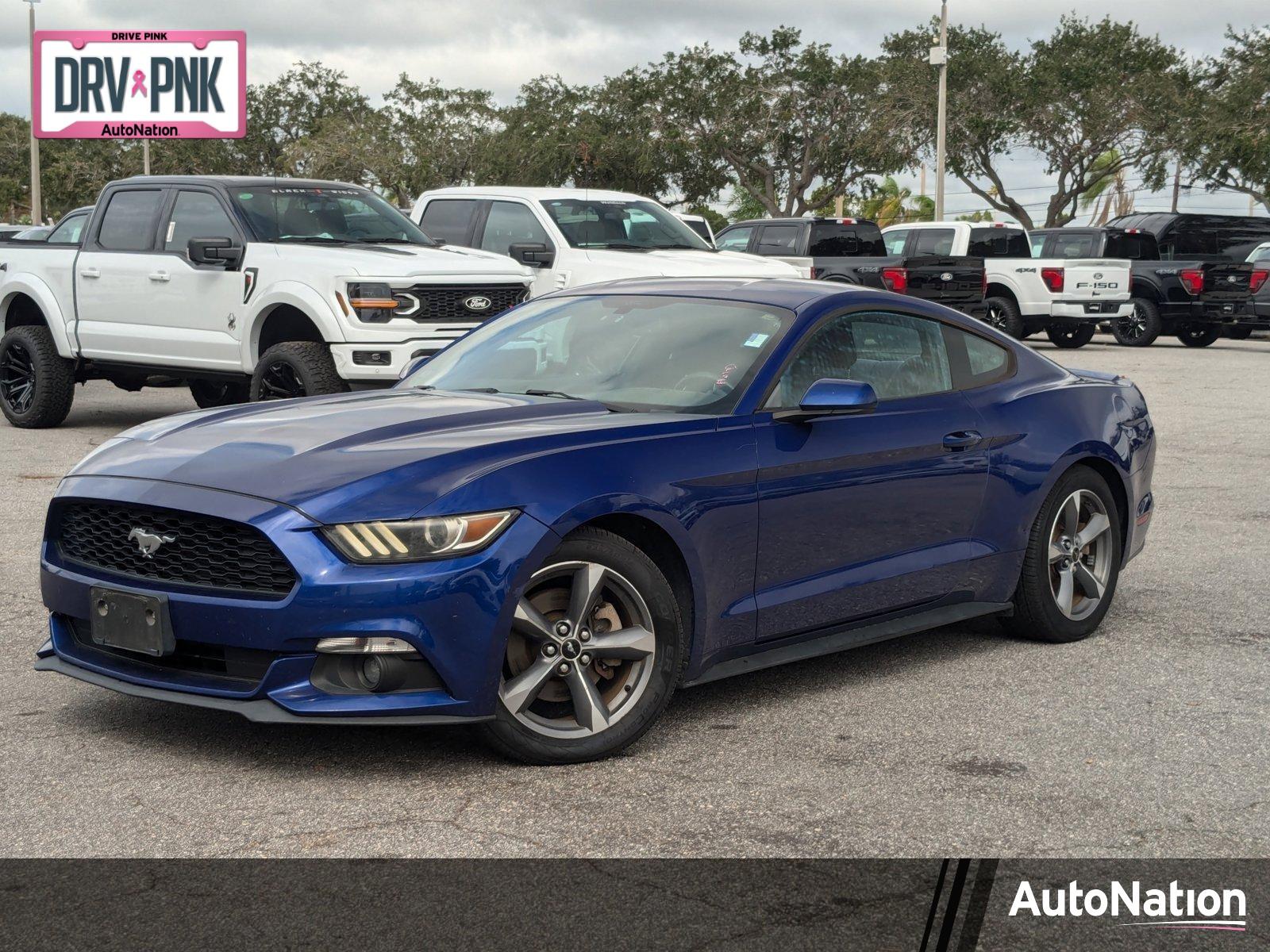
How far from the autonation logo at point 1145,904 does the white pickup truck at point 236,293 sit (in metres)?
8.54

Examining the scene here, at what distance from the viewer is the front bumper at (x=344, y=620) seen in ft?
14.6

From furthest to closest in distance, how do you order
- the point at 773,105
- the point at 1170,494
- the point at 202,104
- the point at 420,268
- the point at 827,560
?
the point at 773,105 → the point at 202,104 → the point at 420,268 → the point at 1170,494 → the point at 827,560

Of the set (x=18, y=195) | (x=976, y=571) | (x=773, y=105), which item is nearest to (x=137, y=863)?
(x=976, y=571)

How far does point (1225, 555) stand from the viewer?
8.52 metres

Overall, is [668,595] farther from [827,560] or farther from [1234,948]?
[1234,948]

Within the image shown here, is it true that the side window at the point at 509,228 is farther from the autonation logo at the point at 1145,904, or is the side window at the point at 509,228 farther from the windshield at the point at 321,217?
the autonation logo at the point at 1145,904

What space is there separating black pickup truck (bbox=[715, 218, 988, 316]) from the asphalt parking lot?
1779 cm

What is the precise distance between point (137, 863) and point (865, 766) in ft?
6.89

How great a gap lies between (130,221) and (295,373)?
2631 mm

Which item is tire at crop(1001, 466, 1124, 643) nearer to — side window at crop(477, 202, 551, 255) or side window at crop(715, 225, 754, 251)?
side window at crop(477, 202, 551, 255)

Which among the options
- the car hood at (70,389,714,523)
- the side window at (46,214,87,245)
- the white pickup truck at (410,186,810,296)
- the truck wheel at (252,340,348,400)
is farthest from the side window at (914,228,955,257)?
the car hood at (70,389,714,523)

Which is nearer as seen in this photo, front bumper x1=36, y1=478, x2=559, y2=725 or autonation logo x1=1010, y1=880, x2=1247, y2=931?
autonation logo x1=1010, y1=880, x2=1247, y2=931

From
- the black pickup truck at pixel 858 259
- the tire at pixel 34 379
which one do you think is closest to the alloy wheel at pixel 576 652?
the tire at pixel 34 379

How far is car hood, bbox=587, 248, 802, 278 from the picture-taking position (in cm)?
1512
